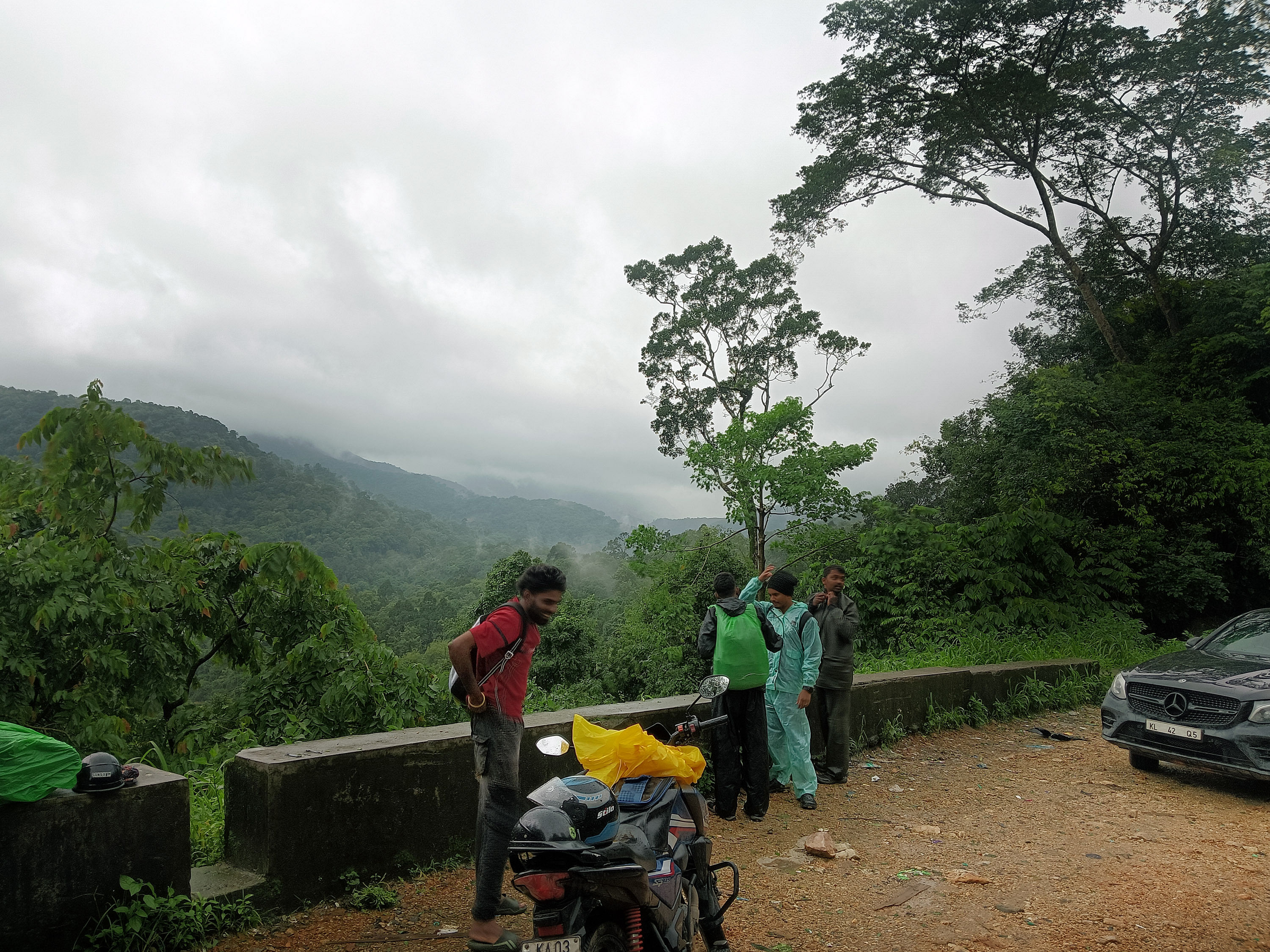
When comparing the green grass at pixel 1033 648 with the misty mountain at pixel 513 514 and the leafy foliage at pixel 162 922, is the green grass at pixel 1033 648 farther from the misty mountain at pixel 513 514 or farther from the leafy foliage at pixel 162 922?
the misty mountain at pixel 513 514

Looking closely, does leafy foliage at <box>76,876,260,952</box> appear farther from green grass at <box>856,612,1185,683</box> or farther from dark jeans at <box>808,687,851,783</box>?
green grass at <box>856,612,1185,683</box>

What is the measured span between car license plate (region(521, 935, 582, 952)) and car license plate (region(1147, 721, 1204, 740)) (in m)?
5.94

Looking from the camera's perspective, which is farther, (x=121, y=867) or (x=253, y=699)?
(x=253, y=699)

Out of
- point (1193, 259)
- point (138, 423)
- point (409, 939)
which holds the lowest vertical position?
point (409, 939)

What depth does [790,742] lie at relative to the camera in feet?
19.4

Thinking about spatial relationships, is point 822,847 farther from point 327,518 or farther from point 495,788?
point 327,518

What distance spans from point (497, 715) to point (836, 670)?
388 centimetres

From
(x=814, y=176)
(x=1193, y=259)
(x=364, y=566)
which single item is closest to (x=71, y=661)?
(x=814, y=176)

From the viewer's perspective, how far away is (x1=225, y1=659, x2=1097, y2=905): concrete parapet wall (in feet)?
11.5

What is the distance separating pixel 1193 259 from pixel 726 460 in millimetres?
12408

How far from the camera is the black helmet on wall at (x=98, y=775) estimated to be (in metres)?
2.95

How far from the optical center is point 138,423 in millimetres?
6055

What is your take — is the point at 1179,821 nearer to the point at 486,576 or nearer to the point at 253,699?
the point at 253,699

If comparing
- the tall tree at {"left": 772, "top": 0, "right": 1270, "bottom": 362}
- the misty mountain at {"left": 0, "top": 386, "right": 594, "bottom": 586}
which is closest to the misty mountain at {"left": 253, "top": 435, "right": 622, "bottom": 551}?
the misty mountain at {"left": 0, "top": 386, "right": 594, "bottom": 586}
